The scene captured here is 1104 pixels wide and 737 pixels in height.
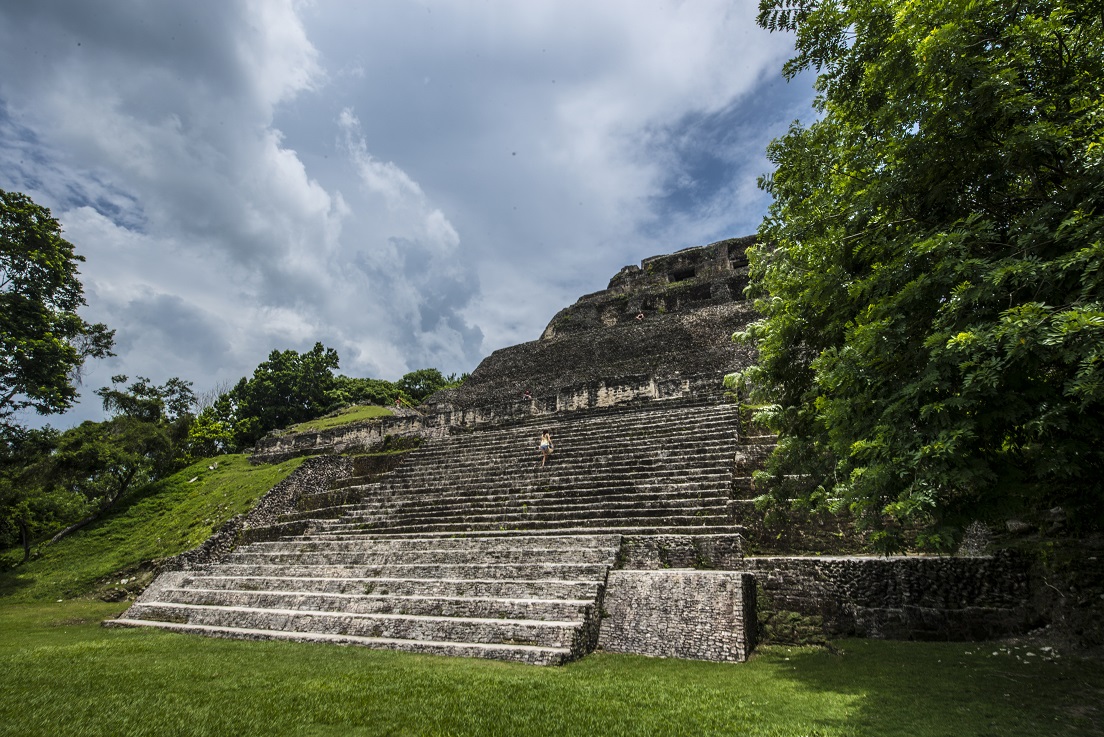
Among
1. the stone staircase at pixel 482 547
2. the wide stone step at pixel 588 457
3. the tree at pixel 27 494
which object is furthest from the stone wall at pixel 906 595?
the tree at pixel 27 494

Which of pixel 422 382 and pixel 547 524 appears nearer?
pixel 547 524

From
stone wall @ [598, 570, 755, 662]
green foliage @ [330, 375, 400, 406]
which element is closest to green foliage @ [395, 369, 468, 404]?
green foliage @ [330, 375, 400, 406]

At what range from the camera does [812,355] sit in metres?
5.21

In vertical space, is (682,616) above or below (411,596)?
above

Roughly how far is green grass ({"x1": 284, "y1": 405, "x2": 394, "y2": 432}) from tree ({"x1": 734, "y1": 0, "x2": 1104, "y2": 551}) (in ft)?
60.5

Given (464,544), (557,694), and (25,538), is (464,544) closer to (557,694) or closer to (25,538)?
(557,694)

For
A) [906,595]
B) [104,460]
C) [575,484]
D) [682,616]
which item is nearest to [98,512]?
[104,460]

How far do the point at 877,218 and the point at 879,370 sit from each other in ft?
4.41

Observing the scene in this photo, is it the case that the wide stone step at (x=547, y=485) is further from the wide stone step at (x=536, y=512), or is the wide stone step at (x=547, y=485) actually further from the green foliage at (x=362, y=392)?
the green foliage at (x=362, y=392)

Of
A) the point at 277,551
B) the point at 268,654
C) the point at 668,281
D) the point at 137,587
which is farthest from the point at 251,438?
the point at 268,654

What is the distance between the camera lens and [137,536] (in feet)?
36.6

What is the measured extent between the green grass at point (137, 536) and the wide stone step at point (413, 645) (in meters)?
3.98

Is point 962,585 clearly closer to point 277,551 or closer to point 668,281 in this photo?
point 277,551

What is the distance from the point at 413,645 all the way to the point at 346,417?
736 inches
